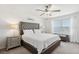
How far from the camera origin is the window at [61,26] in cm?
145

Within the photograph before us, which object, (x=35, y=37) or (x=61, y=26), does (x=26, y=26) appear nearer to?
(x=35, y=37)

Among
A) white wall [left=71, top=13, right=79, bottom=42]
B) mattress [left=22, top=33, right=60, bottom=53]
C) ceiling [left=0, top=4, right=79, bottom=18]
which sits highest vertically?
ceiling [left=0, top=4, right=79, bottom=18]

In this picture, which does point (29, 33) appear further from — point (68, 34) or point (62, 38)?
point (68, 34)

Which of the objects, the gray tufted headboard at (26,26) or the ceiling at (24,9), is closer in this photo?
the ceiling at (24,9)

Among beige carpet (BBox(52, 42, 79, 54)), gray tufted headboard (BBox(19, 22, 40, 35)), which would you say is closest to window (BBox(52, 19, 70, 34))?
beige carpet (BBox(52, 42, 79, 54))

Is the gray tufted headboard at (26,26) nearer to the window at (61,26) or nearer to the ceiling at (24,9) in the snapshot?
the ceiling at (24,9)

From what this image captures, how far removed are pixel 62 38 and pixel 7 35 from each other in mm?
1283

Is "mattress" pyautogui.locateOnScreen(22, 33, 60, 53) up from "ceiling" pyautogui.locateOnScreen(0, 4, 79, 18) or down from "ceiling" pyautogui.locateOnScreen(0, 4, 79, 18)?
down

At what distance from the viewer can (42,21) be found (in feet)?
5.03

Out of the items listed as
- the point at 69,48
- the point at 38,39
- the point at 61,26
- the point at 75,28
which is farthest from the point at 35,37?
the point at 75,28

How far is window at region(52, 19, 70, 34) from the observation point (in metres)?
1.45

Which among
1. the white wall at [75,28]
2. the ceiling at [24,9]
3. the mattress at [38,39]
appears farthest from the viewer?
the mattress at [38,39]

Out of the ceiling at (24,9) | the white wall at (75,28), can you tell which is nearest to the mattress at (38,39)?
the white wall at (75,28)

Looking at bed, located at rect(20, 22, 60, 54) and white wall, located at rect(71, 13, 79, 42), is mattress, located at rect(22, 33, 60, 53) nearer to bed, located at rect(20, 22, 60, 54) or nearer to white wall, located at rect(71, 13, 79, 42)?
bed, located at rect(20, 22, 60, 54)
